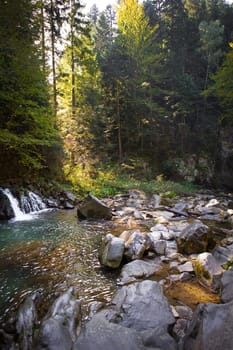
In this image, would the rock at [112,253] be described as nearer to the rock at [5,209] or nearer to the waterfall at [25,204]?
the waterfall at [25,204]

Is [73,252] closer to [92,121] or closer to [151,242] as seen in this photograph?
[151,242]

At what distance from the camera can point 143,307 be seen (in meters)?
2.91

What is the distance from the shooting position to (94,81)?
17.4 m

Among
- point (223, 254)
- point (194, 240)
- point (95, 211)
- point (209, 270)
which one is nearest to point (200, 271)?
point (209, 270)

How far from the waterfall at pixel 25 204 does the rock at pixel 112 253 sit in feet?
14.5

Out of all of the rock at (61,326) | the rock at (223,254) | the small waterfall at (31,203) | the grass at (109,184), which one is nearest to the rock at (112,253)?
the rock at (61,326)

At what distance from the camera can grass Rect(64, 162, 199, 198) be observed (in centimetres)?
1272

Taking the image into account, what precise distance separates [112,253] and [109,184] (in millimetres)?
9903

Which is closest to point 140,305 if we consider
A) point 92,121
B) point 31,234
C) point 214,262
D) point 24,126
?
point 214,262

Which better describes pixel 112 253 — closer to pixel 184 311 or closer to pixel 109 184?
pixel 184 311

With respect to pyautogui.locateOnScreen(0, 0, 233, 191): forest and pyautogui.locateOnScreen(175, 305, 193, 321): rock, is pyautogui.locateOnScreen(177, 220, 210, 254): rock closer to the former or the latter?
pyautogui.locateOnScreen(175, 305, 193, 321): rock

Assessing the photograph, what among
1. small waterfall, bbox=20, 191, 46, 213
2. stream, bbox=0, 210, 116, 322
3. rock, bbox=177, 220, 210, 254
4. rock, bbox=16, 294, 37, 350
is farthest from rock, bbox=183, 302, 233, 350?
small waterfall, bbox=20, 191, 46, 213

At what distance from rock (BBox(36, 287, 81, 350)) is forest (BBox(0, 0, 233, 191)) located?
7396mm

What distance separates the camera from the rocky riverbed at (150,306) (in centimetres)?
221
